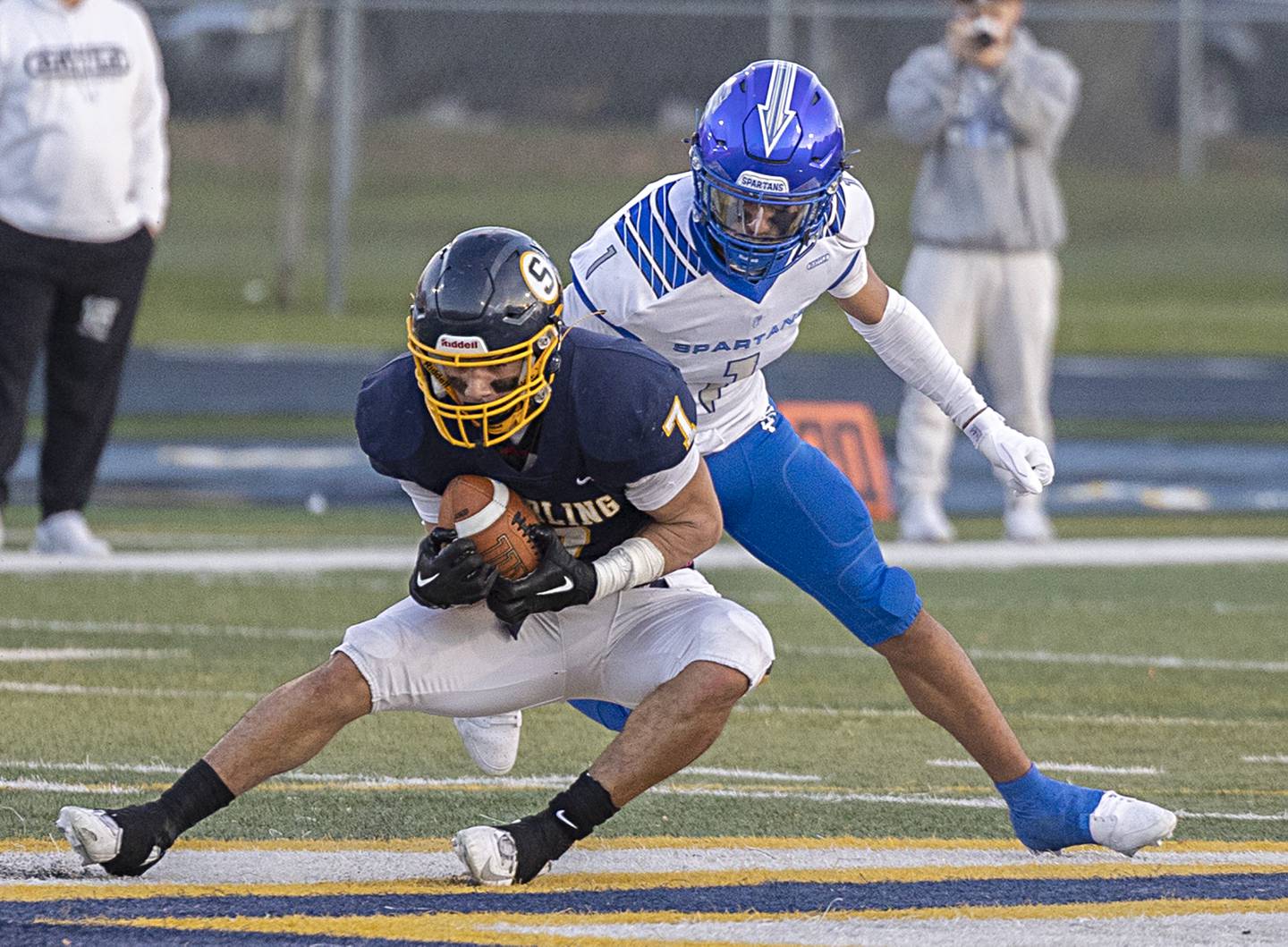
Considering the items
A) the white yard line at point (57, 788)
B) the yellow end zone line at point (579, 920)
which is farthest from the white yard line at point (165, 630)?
the yellow end zone line at point (579, 920)

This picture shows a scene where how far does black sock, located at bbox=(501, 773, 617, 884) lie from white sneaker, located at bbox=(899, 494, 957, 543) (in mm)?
5387

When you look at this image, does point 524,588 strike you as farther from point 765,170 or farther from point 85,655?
Result: point 85,655

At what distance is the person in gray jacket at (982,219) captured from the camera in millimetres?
9359

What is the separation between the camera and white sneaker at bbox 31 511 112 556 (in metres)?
8.41

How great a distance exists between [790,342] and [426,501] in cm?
104

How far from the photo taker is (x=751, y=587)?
8.30 m

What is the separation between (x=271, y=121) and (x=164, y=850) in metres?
14.2

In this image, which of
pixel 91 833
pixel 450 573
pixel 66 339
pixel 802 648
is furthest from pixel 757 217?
pixel 66 339

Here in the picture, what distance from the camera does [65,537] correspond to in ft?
27.6

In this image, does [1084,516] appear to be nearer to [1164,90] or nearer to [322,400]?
[322,400]

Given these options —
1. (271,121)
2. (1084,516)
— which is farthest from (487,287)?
(271,121)

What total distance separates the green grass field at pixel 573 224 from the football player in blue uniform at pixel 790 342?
10.3 meters

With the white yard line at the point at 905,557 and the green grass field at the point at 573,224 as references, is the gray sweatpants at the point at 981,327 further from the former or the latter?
the green grass field at the point at 573,224

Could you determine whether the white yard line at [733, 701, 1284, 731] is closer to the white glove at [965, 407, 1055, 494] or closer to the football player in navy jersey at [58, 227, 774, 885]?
the white glove at [965, 407, 1055, 494]
